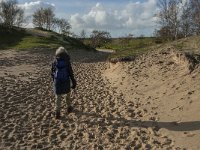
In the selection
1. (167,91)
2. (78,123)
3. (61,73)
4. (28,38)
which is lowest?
(78,123)

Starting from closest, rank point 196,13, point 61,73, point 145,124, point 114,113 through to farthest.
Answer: point 145,124
point 61,73
point 114,113
point 196,13

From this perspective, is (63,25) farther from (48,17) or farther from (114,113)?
(114,113)

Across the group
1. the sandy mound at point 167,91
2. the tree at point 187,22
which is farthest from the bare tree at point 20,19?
the sandy mound at point 167,91

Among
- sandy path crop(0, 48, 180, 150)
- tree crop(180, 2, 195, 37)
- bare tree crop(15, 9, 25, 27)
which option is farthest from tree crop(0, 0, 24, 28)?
sandy path crop(0, 48, 180, 150)

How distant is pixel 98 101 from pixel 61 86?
3200 mm

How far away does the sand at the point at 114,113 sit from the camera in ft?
33.5

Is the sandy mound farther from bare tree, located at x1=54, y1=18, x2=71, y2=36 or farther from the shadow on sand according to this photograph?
bare tree, located at x1=54, y1=18, x2=71, y2=36

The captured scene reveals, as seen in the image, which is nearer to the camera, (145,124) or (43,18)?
(145,124)

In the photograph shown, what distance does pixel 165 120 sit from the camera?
11930mm

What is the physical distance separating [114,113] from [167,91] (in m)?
2.86

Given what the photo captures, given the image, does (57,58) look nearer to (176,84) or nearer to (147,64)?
(176,84)

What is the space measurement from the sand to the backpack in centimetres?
121

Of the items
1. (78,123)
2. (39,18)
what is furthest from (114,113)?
(39,18)

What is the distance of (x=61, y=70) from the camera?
1235 cm
